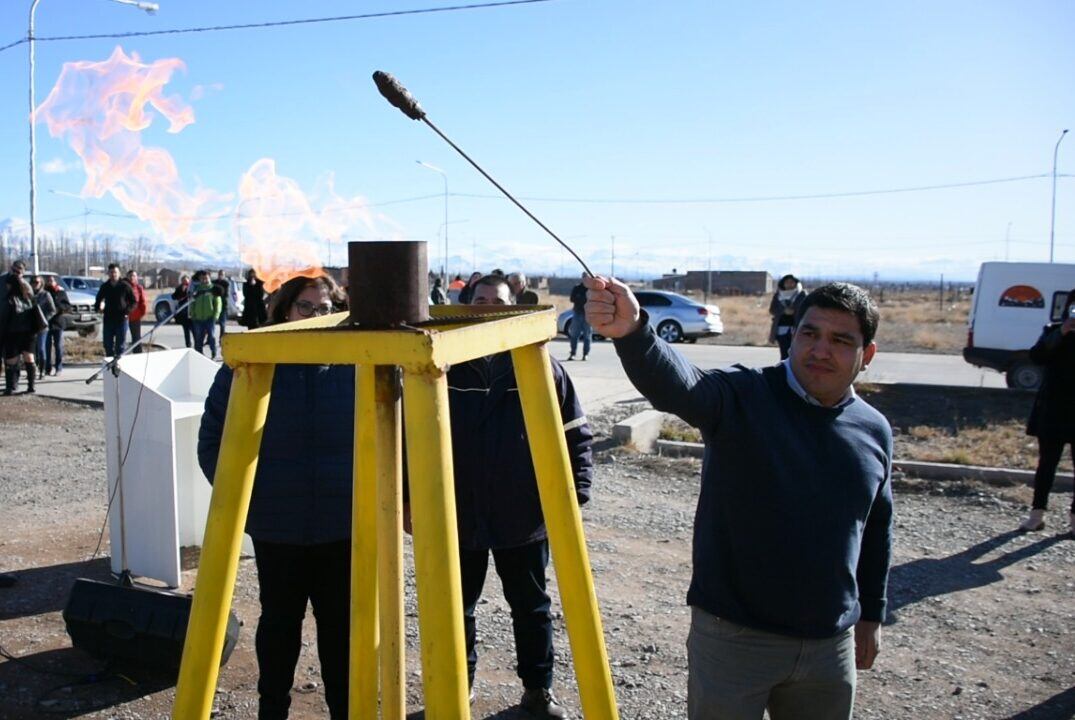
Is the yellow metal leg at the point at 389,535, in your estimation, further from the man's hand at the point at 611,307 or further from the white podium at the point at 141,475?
the white podium at the point at 141,475

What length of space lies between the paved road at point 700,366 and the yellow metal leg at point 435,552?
953 cm

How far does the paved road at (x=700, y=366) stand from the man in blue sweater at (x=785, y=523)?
8.66m

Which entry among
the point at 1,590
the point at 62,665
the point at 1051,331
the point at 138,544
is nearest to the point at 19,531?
the point at 1,590

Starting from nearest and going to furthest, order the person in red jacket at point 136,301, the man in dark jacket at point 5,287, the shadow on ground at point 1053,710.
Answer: the shadow on ground at point 1053,710
the man in dark jacket at point 5,287
the person in red jacket at point 136,301

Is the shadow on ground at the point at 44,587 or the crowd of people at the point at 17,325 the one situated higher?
the crowd of people at the point at 17,325

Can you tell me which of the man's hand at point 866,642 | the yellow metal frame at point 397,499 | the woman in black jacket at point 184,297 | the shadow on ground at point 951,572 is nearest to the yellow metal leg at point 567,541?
the yellow metal frame at point 397,499

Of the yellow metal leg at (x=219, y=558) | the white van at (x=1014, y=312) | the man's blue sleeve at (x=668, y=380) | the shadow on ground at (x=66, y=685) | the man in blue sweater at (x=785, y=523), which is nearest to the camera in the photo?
the yellow metal leg at (x=219, y=558)

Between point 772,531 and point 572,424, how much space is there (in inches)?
56.6

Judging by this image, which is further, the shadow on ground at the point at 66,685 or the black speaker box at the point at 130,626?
the black speaker box at the point at 130,626

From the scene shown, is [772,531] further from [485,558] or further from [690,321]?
[690,321]

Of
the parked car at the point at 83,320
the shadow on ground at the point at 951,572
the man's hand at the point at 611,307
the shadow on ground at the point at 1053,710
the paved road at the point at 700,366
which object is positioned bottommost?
the shadow on ground at the point at 1053,710

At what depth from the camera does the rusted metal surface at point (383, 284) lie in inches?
76.7

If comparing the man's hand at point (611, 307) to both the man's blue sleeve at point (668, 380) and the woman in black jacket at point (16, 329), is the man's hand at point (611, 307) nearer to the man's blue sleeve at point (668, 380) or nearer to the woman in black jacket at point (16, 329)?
the man's blue sleeve at point (668, 380)

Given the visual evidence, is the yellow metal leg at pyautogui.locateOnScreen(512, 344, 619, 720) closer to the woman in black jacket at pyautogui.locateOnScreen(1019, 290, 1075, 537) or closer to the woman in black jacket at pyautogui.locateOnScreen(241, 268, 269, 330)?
the woman in black jacket at pyautogui.locateOnScreen(1019, 290, 1075, 537)
